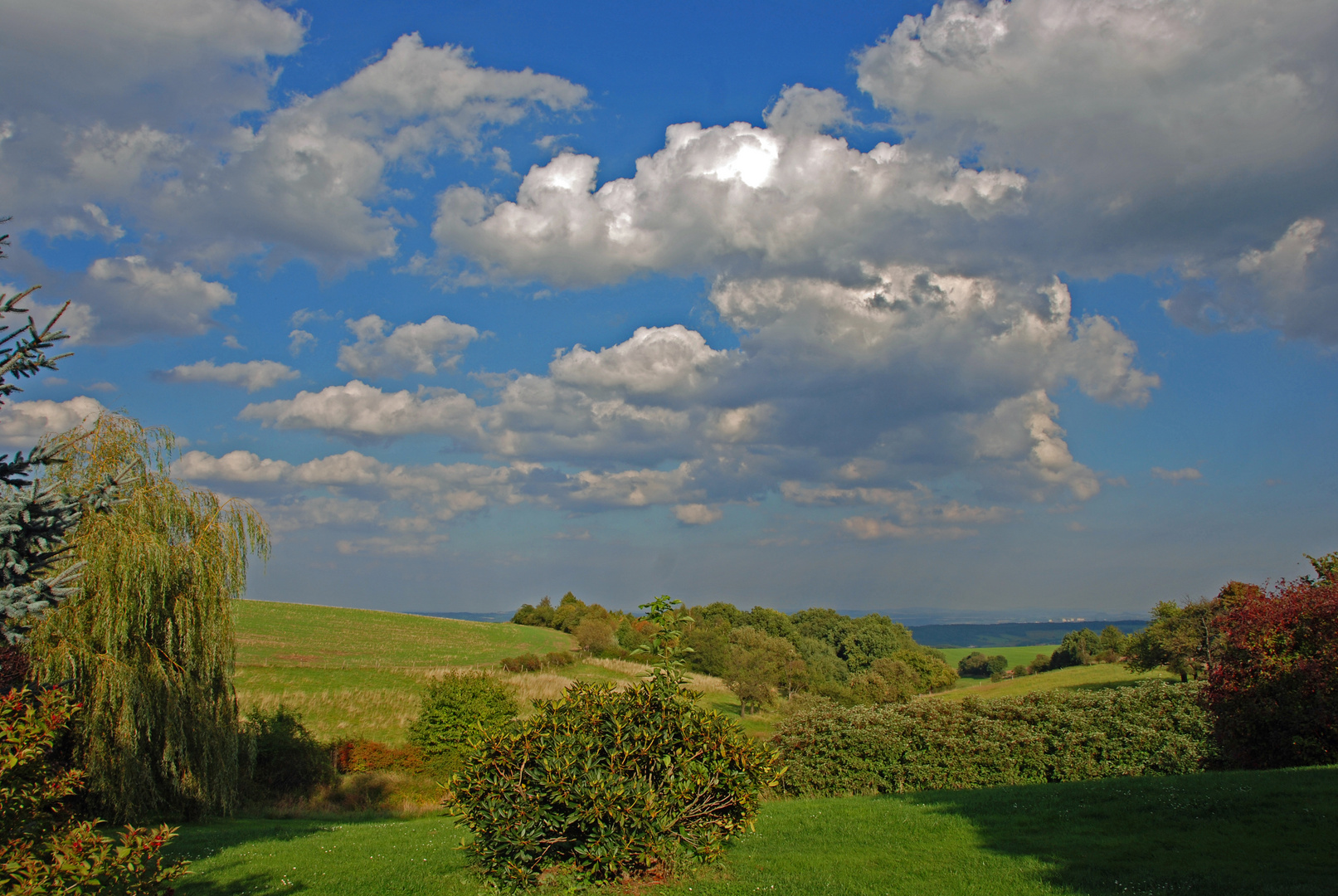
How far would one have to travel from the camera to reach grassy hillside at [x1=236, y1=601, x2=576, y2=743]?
43344 mm

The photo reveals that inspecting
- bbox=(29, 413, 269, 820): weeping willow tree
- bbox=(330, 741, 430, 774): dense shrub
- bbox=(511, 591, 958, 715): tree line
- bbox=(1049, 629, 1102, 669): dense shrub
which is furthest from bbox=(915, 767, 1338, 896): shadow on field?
bbox=(1049, 629, 1102, 669): dense shrub

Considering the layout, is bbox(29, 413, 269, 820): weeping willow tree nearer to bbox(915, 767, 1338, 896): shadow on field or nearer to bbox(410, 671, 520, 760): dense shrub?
bbox(410, 671, 520, 760): dense shrub

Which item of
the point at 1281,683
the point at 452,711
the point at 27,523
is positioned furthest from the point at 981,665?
the point at 27,523

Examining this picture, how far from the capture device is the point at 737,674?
6347cm

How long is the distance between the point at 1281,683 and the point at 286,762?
32.6 m

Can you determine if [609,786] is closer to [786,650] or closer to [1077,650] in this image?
[786,650]

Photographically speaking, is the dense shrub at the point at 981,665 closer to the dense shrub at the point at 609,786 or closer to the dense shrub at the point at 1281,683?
the dense shrub at the point at 1281,683

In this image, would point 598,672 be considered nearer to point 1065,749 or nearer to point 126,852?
point 1065,749

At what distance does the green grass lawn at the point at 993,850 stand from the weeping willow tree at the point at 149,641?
3.55 metres

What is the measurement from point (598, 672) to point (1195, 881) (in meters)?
64.2

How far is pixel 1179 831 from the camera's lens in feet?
36.0

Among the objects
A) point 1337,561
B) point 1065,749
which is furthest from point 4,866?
point 1337,561

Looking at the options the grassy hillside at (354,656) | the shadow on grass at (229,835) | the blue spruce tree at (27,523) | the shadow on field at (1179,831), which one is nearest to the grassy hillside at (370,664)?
the grassy hillside at (354,656)

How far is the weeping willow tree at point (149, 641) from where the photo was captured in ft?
56.8
